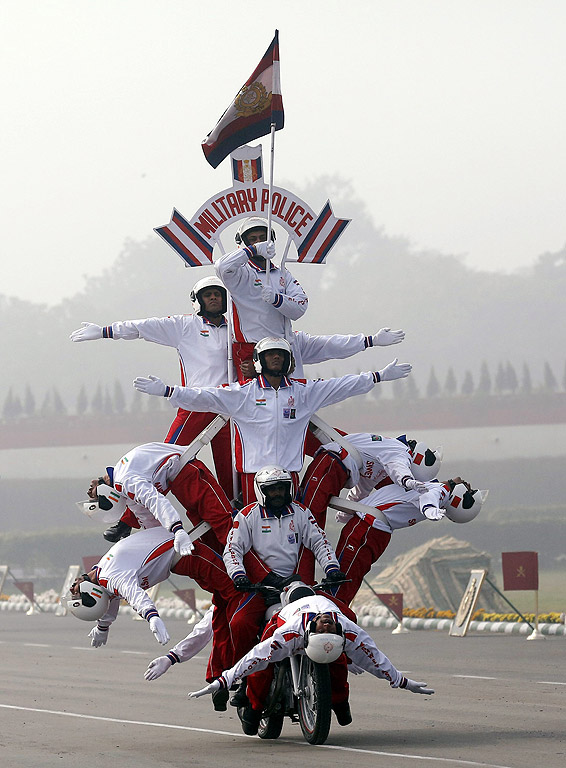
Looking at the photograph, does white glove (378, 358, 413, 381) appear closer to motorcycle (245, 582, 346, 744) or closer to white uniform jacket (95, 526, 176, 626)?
motorcycle (245, 582, 346, 744)

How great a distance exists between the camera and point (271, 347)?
11836 mm

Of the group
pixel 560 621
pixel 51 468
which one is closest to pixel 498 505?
pixel 51 468

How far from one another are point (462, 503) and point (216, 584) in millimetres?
2366

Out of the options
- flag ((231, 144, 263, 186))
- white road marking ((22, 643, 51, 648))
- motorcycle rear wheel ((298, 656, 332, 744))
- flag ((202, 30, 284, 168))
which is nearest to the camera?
motorcycle rear wheel ((298, 656, 332, 744))

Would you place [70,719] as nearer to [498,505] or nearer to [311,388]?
[311,388]

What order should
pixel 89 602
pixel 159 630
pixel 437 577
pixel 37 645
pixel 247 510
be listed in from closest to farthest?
1. pixel 159 630
2. pixel 247 510
3. pixel 89 602
4. pixel 37 645
5. pixel 437 577

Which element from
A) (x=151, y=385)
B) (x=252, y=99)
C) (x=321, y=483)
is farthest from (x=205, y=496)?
(x=252, y=99)

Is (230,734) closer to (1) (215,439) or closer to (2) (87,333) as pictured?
(1) (215,439)

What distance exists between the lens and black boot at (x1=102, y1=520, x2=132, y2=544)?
12227 mm

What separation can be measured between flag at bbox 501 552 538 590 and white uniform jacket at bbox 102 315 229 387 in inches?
469

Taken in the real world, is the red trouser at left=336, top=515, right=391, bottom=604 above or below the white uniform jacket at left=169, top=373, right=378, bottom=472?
below

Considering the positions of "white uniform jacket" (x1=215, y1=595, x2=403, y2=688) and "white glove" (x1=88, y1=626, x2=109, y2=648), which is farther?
"white glove" (x1=88, y1=626, x2=109, y2=648)

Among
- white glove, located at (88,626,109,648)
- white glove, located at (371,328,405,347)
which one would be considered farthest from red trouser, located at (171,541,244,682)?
white glove, located at (371,328,405,347)

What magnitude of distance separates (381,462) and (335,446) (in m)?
0.44
